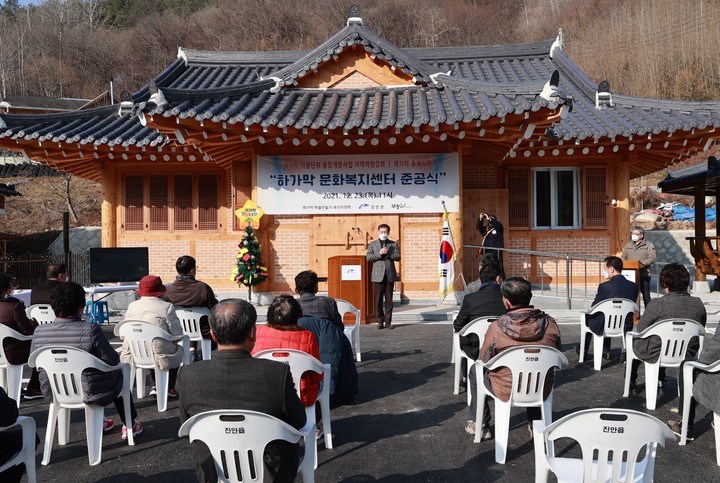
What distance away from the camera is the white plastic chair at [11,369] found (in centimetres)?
526

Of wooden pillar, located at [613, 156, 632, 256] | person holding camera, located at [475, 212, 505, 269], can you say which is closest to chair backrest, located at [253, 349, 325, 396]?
person holding camera, located at [475, 212, 505, 269]

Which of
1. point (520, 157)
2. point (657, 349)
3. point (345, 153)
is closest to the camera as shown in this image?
point (657, 349)

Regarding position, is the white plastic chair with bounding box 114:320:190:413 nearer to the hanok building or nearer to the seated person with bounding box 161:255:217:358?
the seated person with bounding box 161:255:217:358

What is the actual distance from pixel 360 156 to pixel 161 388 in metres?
7.21

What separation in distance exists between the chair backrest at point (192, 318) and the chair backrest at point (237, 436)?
349 centimetres

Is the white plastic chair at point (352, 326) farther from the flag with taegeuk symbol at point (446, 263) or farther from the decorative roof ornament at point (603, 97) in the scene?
the decorative roof ornament at point (603, 97)

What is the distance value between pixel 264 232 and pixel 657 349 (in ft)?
26.6

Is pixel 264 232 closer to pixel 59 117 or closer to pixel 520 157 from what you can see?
pixel 59 117

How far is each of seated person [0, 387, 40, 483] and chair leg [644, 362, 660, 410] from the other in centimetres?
479

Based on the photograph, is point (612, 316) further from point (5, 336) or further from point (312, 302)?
point (5, 336)

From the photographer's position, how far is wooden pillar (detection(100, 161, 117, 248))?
13719 mm

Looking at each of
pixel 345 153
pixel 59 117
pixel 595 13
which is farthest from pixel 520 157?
pixel 595 13

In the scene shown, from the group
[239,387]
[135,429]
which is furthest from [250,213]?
[239,387]

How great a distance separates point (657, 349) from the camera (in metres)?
5.27
